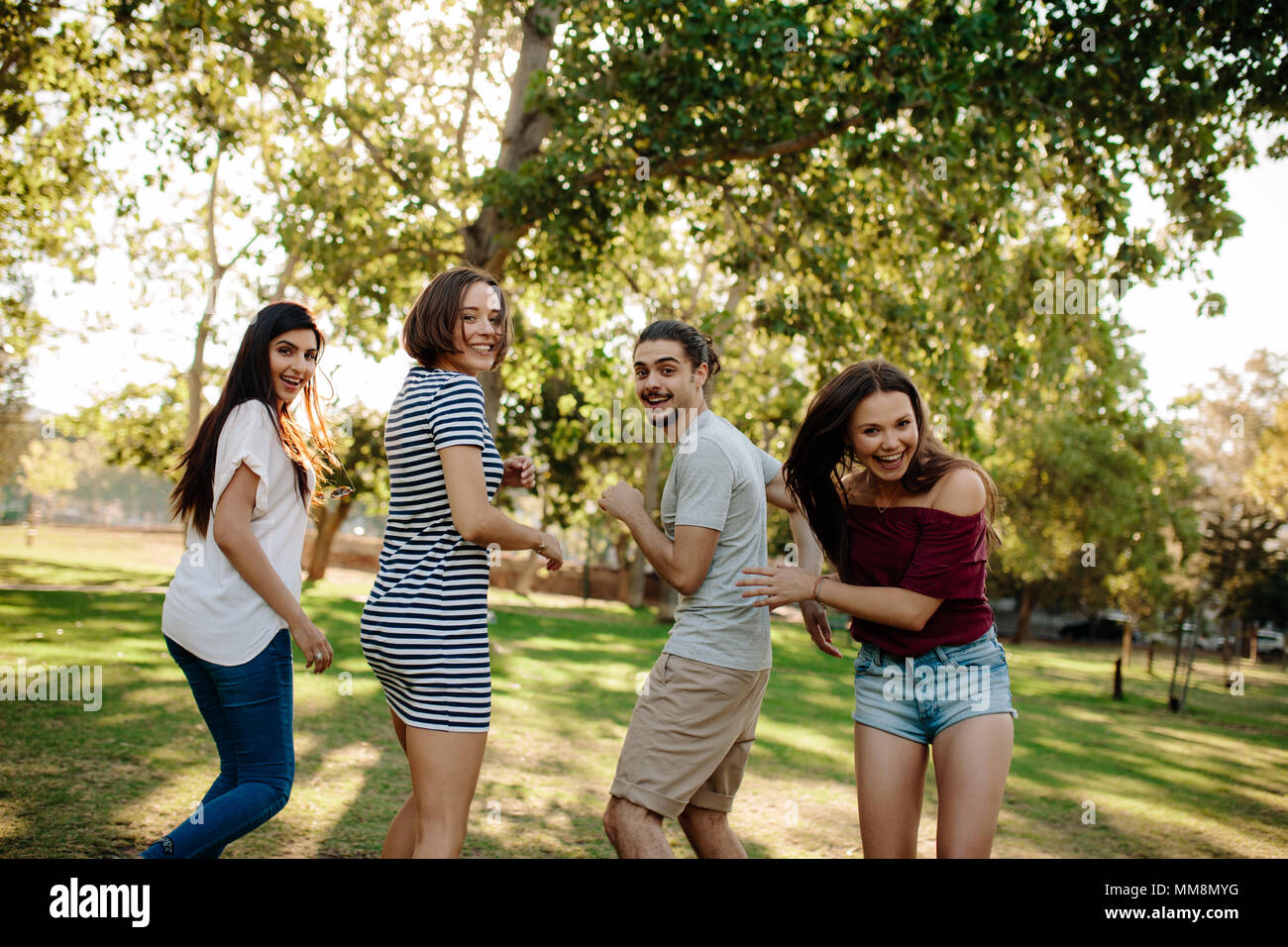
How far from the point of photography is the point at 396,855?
323 cm

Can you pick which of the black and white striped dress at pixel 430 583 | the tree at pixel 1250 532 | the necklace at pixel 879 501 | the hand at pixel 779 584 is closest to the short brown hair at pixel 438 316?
the black and white striped dress at pixel 430 583

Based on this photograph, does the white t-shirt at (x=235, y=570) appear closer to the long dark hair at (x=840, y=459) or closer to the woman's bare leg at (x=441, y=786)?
the woman's bare leg at (x=441, y=786)

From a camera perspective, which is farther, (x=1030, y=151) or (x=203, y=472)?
(x=1030, y=151)

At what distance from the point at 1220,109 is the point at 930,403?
4.31m

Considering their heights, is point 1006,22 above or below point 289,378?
above

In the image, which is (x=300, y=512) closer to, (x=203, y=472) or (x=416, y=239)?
(x=203, y=472)

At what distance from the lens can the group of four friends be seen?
3.01m

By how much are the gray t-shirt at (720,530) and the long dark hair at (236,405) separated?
1.34 metres

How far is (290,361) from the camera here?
3.38 m

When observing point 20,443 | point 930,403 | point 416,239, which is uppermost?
point 416,239

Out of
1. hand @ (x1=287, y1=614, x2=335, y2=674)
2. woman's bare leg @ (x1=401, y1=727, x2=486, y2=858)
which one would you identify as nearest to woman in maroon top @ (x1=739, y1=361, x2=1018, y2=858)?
woman's bare leg @ (x1=401, y1=727, x2=486, y2=858)

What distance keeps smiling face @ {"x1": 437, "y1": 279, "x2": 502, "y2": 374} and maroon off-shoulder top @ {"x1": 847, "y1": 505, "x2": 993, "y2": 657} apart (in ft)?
5.14

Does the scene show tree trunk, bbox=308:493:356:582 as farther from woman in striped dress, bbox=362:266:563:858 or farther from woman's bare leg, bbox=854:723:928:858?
woman's bare leg, bbox=854:723:928:858
